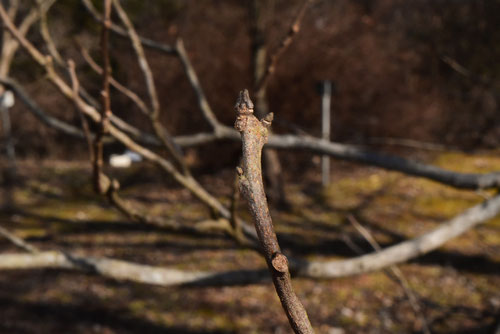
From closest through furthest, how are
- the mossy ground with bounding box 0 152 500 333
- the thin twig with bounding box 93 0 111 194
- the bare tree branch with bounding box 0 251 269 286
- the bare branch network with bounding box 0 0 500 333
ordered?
the thin twig with bounding box 93 0 111 194 → the bare branch network with bounding box 0 0 500 333 → the bare tree branch with bounding box 0 251 269 286 → the mossy ground with bounding box 0 152 500 333

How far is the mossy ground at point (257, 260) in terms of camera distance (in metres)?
4.84

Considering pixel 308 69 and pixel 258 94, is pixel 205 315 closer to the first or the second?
pixel 258 94

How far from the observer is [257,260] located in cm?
640

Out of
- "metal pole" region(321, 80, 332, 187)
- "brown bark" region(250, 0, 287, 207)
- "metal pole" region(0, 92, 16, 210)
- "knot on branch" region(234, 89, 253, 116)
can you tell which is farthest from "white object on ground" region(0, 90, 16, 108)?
"metal pole" region(321, 80, 332, 187)

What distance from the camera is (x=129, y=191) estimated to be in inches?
385

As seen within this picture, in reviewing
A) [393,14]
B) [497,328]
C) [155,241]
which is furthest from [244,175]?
[393,14]

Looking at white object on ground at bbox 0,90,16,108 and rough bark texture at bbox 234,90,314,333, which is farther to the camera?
white object on ground at bbox 0,90,16,108

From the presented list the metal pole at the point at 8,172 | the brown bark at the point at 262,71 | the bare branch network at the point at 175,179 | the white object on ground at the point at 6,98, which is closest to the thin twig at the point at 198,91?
the bare branch network at the point at 175,179

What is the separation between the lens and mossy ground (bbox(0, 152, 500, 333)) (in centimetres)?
484

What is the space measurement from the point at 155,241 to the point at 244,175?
678cm

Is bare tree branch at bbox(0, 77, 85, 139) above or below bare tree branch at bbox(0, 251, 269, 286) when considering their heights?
above

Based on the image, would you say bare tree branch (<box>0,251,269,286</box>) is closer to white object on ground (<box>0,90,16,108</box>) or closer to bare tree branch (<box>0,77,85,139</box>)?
bare tree branch (<box>0,77,85,139</box>)

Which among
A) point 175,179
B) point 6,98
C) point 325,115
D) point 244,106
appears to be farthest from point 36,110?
point 325,115

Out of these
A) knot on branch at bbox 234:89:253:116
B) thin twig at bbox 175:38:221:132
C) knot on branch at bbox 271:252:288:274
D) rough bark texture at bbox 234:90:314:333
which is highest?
thin twig at bbox 175:38:221:132
